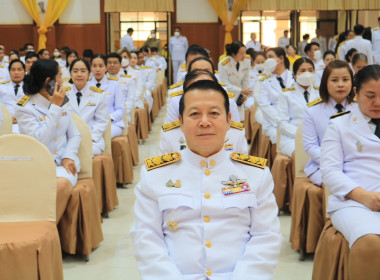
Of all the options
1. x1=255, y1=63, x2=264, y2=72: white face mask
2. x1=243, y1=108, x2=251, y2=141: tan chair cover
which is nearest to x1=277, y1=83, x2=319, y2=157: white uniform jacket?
A: x1=243, y1=108, x2=251, y2=141: tan chair cover

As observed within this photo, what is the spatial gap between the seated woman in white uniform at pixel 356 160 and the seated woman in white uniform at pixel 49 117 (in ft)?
5.82

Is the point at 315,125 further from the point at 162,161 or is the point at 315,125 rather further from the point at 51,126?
the point at 162,161

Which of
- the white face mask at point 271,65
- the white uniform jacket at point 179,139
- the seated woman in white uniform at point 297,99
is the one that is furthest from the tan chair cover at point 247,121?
the white uniform jacket at point 179,139

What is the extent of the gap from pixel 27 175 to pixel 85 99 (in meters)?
2.14

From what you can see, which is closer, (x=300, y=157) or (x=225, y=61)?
(x=300, y=157)

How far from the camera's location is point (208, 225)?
2184 mm

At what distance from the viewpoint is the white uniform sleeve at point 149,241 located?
2.09m

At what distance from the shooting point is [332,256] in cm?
289

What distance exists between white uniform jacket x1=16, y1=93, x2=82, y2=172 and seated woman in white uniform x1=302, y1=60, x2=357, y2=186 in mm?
1589

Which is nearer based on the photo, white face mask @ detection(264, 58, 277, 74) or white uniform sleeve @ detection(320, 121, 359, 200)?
white uniform sleeve @ detection(320, 121, 359, 200)

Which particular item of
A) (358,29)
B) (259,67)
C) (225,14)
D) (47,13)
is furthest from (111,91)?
(47,13)

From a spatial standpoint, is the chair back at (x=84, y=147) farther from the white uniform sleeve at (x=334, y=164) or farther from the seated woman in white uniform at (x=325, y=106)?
the white uniform sleeve at (x=334, y=164)

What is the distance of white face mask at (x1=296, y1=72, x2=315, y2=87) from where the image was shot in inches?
195

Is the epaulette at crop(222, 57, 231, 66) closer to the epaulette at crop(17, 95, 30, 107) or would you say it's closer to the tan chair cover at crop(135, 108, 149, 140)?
the tan chair cover at crop(135, 108, 149, 140)
